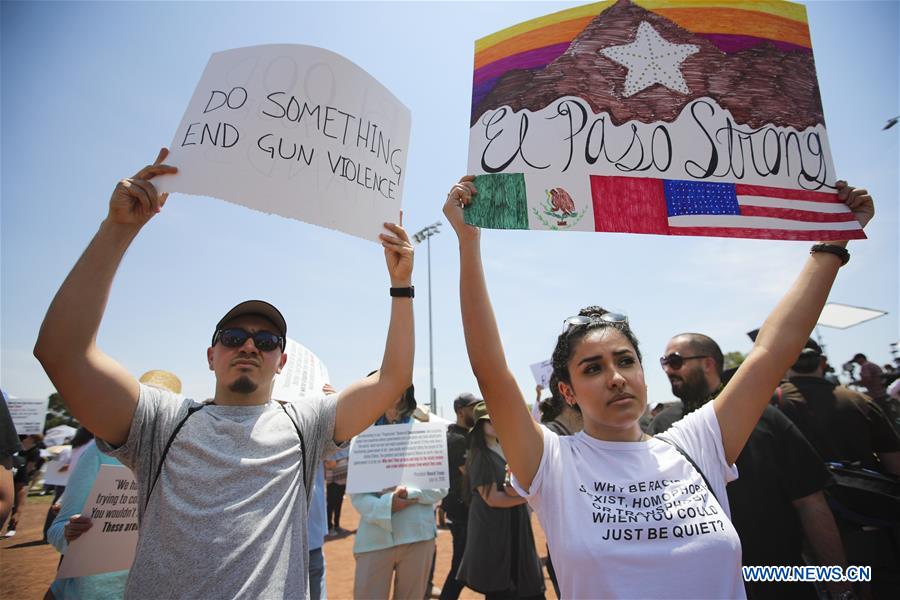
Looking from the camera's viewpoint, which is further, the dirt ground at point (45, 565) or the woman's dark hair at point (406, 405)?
the dirt ground at point (45, 565)

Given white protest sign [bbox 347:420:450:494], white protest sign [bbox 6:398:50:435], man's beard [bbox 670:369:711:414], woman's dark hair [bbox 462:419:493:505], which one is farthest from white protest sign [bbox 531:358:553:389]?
white protest sign [bbox 6:398:50:435]

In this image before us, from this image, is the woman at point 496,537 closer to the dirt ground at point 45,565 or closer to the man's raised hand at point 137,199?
the dirt ground at point 45,565

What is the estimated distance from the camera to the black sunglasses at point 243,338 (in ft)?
7.11

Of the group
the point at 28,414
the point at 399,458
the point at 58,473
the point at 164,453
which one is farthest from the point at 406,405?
the point at 28,414

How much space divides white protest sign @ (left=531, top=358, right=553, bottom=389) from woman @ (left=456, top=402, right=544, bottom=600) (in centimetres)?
377

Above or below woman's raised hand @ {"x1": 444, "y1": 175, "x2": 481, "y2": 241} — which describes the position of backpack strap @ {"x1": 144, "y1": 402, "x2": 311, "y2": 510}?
below

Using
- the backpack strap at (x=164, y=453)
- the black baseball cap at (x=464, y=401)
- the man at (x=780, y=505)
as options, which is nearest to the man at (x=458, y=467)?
the black baseball cap at (x=464, y=401)

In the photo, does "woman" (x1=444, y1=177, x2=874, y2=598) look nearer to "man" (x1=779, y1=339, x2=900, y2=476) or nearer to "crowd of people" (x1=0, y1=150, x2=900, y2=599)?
"crowd of people" (x1=0, y1=150, x2=900, y2=599)

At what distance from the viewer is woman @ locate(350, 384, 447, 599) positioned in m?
4.04

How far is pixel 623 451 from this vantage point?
1.83 metres

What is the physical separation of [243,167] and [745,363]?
8.09 feet

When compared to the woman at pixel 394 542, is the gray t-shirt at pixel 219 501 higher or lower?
higher

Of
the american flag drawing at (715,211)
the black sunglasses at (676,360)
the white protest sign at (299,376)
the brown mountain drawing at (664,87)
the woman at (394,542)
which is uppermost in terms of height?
the brown mountain drawing at (664,87)

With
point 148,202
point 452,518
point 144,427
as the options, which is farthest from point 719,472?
point 452,518
